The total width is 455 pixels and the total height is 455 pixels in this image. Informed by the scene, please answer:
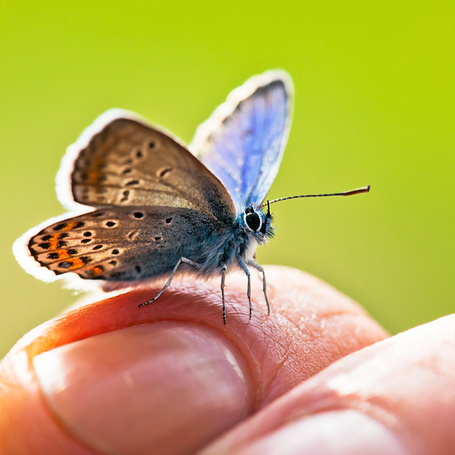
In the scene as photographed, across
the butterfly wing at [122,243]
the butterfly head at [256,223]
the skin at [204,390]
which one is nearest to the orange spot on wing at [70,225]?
the butterfly wing at [122,243]

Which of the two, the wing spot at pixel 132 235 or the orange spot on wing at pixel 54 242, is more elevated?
the wing spot at pixel 132 235

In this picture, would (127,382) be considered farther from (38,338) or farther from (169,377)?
(38,338)

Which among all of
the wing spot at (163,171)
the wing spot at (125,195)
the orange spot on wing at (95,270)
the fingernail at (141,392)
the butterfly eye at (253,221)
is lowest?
the fingernail at (141,392)

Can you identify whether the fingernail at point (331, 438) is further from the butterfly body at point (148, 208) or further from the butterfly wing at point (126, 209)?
the butterfly wing at point (126, 209)

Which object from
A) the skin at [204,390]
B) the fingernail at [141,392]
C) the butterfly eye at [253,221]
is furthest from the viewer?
the butterfly eye at [253,221]

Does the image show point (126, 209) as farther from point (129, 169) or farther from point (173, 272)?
point (173, 272)

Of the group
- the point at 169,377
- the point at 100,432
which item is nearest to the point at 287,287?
the point at 169,377

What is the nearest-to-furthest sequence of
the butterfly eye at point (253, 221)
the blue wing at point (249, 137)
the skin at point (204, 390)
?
the skin at point (204, 390) < the butterfly eye at point (253, 221) < the blue wing at point (249, 137)

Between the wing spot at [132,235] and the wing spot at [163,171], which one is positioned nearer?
the wing spot at [163,171]
